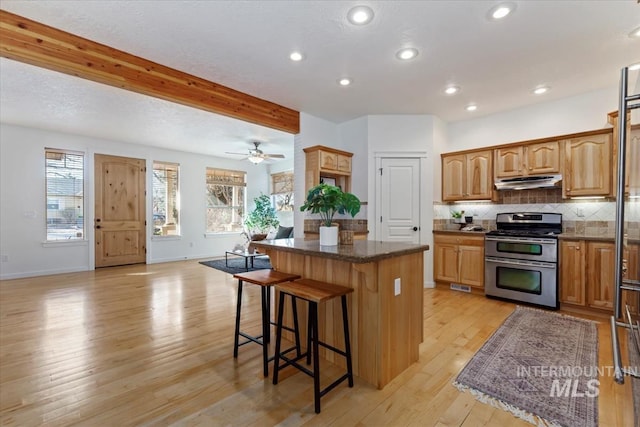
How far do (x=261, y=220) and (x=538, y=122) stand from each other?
6.55m

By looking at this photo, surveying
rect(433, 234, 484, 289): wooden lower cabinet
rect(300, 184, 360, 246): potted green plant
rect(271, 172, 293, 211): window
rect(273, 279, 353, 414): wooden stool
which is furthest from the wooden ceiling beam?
rect(271, 172, 293, 211): window

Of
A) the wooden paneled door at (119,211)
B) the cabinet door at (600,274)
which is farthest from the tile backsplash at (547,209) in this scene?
the wooden paneled door at (119,211)

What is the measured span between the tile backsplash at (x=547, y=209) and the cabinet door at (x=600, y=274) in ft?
1.64

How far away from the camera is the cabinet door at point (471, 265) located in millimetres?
4230

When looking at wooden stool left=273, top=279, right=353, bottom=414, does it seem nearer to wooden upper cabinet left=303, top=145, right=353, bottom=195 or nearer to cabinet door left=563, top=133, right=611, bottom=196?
wooden upper cabinet left=303, top=145, right=353, bottom=195

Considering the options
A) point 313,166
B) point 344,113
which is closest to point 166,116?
point 313,166

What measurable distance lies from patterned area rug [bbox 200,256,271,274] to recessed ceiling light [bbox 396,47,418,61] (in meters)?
4.61

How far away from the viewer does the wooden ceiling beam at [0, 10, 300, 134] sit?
91.7 inches

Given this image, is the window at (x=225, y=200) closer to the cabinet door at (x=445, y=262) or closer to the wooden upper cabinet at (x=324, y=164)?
the wooden upper cabinet at (x=324, y=164)

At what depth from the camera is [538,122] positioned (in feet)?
13.9

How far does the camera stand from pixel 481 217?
15.7ft

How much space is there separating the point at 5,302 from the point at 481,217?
276 inches

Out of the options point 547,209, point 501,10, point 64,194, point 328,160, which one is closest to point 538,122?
point 547,209

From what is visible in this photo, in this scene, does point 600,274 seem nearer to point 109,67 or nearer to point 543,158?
point 543,158
